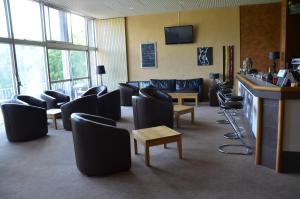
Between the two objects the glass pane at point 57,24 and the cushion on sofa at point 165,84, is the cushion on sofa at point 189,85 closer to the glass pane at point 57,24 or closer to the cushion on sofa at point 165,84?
the cushion on sofa at point 165,84

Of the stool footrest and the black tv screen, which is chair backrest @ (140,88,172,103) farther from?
the black tv screen

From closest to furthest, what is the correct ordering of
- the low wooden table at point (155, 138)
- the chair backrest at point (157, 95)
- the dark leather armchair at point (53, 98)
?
1. the low wooden table at point (155, 138)
2. the chair backrest at point (157, 95)
3. the dark leather armchair at point (53, 98)

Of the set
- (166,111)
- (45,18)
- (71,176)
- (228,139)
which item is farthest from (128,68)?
(71,176)

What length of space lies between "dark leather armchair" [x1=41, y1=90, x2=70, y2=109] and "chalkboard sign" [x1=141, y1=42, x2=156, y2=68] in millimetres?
3824

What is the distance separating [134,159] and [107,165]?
2.18 feet

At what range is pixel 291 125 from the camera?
126 inches

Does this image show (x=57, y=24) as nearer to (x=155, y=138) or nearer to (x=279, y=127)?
(x=155, y=138)

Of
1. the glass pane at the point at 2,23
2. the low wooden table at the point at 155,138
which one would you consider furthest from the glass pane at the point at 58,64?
the low wooden table at the point at 155,138

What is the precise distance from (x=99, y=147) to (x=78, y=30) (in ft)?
25.1

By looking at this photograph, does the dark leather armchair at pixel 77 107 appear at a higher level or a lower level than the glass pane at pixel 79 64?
lower

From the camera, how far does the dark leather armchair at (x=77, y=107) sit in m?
5.88

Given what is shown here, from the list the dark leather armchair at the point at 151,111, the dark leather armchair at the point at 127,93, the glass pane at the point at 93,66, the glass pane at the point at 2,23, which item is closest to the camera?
the dark leather armchair at the point at 151,111

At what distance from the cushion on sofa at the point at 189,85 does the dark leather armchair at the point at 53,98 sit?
159 inches

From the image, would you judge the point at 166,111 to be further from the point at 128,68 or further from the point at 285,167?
the point at 128,68
